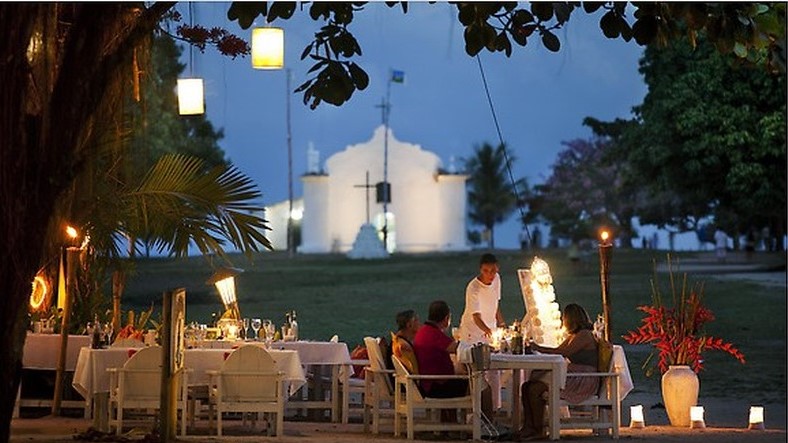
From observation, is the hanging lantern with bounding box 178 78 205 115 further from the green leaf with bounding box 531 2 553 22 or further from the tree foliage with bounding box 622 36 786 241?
the tree foliage with bounding box 622 36 786 241

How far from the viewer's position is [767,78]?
118 ft

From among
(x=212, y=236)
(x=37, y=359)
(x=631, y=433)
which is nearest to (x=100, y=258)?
(x=37, y=359)

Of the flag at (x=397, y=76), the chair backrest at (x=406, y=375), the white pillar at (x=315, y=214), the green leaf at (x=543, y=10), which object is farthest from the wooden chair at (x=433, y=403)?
the white pillar at (x=315, y=214)

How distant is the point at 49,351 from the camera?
45.7ft

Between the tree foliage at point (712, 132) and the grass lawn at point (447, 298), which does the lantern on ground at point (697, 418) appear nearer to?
the grass lawn at point (447, 298)

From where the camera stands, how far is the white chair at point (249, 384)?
11695 mm

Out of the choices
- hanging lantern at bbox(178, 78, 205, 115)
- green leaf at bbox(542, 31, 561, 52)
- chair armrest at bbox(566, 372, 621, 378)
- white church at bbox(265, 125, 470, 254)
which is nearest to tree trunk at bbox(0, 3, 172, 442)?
green leaf at bbox(542, 31, 561, 52)

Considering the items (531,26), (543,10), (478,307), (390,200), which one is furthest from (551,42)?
(390,200)

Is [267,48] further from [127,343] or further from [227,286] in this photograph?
[127,343]

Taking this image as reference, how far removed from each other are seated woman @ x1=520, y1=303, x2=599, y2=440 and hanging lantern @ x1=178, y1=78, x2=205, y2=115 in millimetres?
4188

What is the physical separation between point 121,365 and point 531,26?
440 cm

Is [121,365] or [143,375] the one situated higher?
[121,365]

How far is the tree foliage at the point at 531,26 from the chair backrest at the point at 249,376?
2.88 meters

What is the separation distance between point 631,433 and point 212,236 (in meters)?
3.63
